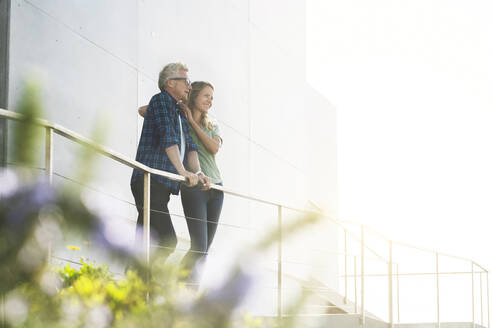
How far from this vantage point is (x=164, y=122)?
3816 millimetres

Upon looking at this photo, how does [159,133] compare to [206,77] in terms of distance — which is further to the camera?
[206,77]

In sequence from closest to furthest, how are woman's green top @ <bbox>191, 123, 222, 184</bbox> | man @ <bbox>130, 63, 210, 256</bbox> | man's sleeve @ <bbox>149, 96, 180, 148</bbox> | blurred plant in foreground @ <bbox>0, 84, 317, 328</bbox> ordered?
blurred plant in foreground @ <bbox>0, 84, 317, 328</bbox> → man @ <bbox>130, 63, 210, 256</bbox> → man's sleeve @ <bbox>149, 96, 180, 148</bbox> → woman's green top @ <bbox>191, 123, 222, 184</bbox>

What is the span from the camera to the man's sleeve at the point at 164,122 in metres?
3.78

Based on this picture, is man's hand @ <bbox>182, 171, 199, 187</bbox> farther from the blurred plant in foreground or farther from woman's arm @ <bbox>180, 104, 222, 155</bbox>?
the blurred plant in foreground

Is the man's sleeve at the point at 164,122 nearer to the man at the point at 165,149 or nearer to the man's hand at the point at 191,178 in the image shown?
the man at the point at 165,149

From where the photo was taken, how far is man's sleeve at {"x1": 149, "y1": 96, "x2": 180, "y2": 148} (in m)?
3.78

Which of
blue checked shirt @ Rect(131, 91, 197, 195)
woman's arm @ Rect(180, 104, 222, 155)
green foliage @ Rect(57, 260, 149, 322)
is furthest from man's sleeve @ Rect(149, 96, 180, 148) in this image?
green foliage @ Rect(57, 260, 149, 322)

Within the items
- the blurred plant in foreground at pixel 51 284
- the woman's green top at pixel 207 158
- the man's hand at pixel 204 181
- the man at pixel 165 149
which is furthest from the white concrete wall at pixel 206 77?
the woman's green top at pixel 207 158

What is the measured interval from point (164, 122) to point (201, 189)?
35 centimetres

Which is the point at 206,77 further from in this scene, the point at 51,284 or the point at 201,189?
the point at 51,284

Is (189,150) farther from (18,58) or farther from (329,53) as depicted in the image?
(329,53)

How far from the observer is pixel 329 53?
43.6ft

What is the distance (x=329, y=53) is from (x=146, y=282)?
12704 mm

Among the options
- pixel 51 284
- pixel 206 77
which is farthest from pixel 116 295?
pixel 206 77
